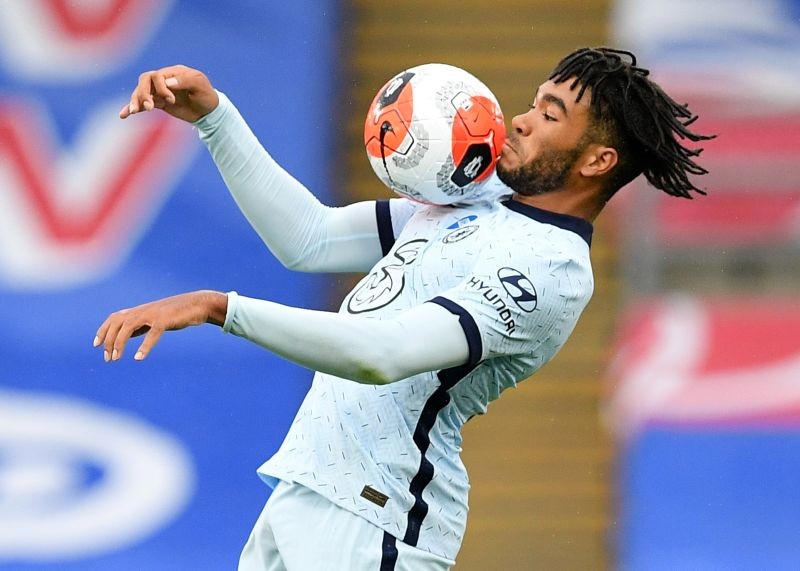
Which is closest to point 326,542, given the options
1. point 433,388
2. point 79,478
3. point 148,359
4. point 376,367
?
point 433,388

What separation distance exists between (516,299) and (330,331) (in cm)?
47

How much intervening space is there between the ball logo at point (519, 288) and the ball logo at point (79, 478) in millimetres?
3643

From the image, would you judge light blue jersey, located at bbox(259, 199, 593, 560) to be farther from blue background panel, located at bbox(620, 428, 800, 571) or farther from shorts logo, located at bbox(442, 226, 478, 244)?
blue background panel, located at bbox(620, 428, 800, 571)

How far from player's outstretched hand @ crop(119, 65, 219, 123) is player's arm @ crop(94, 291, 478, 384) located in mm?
596

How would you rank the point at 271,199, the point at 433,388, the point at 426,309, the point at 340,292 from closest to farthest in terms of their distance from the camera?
the point at 426,309 → the point at 433,388 → the point at 271,199 → the point at 340,292

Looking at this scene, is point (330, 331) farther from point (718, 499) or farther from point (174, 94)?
point (718, 499)

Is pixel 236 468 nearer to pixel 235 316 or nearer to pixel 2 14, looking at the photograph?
pixel 2 14

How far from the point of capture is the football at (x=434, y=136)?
3373 millimetres

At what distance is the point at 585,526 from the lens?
7.52 m

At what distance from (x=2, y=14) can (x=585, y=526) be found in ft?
12.3

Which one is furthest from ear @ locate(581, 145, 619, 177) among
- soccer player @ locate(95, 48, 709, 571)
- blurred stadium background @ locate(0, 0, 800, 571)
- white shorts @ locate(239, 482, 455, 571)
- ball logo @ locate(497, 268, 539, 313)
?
blurred stadium background @ locate(0, 0, 800, 571)

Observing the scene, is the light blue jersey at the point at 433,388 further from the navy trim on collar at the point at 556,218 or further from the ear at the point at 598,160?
the ear at the point at 598,160

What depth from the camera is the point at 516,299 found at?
321 centimetres

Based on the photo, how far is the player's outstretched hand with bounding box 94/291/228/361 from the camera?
2738 mm
